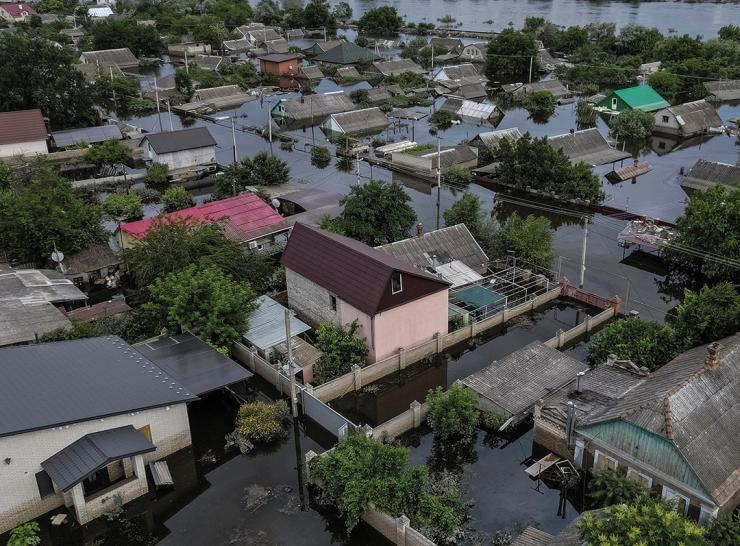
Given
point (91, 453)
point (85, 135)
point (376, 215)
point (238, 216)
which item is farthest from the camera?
point (85, 135)

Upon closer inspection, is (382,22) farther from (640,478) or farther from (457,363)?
(640,478)

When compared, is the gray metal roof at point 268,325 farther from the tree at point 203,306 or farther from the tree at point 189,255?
the tree at point 189,255

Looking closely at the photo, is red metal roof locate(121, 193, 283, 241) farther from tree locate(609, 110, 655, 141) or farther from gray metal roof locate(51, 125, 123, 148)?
tree locate(609, 110, 655, 141)

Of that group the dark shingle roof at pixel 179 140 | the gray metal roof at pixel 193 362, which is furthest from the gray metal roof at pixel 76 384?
the dark shingle roof at pixel 179 140

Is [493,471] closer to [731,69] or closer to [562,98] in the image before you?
[562,98]

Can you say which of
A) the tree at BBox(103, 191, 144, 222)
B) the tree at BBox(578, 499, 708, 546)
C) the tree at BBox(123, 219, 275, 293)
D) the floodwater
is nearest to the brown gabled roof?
the tree at BBox(123, 219, 275, 293)

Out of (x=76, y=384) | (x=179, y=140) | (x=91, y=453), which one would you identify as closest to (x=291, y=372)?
(x=91, y=453)
